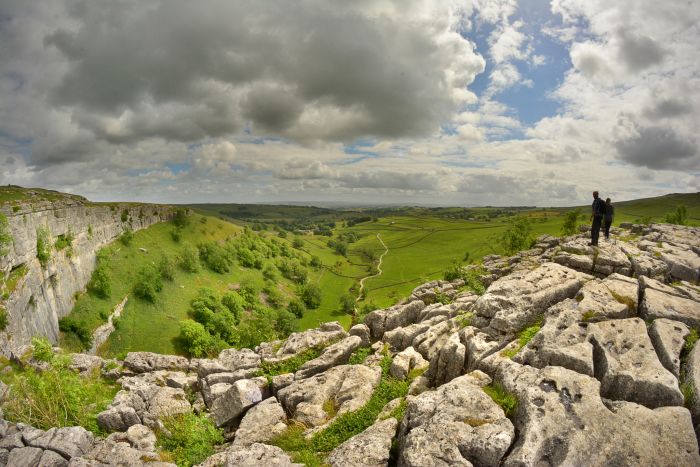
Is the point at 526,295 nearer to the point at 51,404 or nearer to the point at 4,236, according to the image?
the point at 51,404

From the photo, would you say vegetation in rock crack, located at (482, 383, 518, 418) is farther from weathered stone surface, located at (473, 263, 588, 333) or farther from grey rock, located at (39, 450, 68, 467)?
grey rock, located at (39, 450, 68, 467)

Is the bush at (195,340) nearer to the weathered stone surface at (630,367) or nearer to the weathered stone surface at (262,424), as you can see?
the weathered stone surface at (262,424)

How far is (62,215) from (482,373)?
6367cm

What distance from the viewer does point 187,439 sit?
16.6 m

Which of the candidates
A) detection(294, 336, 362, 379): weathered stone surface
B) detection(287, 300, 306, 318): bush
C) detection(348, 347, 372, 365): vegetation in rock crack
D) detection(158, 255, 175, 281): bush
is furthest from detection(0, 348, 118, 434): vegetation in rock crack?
detection(287, 300, 306, 318): bush

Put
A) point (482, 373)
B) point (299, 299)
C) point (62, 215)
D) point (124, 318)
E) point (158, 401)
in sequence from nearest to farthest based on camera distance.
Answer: point (482, 373) → point (158, 401) → point (62, 215) → point (124, 318) → point (299, 299)

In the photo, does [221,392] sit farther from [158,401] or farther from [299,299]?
[299,299]

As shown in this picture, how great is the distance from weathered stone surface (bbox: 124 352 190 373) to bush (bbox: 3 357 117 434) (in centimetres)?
894

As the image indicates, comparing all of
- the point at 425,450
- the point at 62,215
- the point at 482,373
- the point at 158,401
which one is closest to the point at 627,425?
the point at 482,373

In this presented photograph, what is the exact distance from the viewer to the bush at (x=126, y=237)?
7822 cm

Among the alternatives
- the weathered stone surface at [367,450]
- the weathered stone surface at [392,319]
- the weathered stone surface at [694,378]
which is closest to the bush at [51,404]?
the weathered stone surface at [367,450]

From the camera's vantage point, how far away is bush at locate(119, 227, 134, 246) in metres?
78.2

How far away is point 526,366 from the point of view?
13320mm

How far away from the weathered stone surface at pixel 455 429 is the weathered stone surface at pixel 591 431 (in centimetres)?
58
